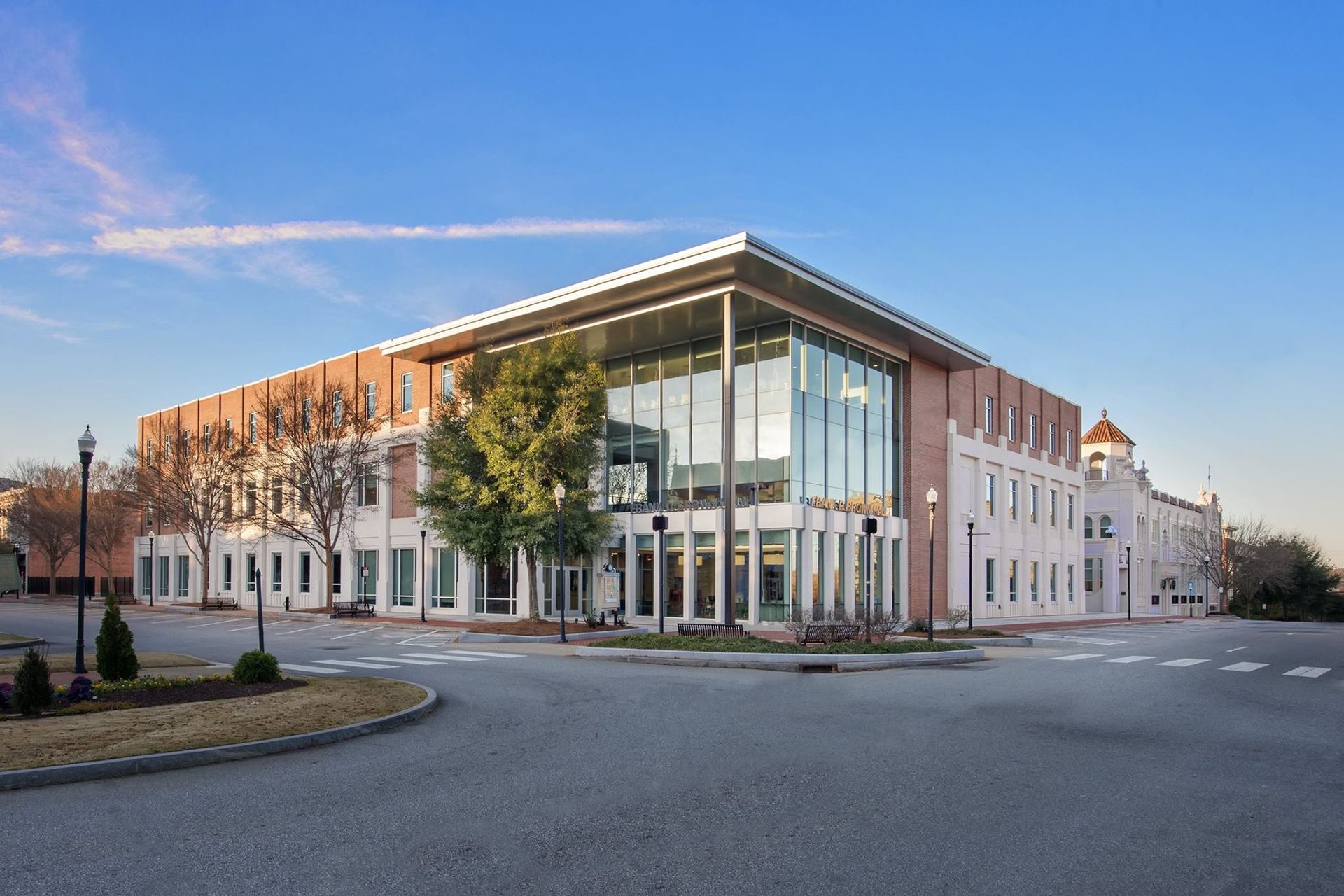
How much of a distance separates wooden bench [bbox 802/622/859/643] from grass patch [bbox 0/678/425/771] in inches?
476

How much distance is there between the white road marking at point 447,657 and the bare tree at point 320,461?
A: 2180 cm

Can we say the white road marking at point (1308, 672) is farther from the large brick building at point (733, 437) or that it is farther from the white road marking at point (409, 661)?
the white road marking at point (409, 661)

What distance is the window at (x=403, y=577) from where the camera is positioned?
157ft

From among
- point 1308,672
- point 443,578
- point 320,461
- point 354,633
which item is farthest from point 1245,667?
point 320,461

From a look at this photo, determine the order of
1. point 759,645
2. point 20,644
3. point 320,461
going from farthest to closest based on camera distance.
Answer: point 320,461 < point 20,644 < point 759,645

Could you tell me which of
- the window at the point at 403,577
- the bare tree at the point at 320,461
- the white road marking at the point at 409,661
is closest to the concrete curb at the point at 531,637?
the white road marking at the point at 409,661

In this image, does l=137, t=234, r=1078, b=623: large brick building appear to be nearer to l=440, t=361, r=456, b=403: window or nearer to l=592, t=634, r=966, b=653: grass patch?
l=440, t=361, r=456, b=403: window

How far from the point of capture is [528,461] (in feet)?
109

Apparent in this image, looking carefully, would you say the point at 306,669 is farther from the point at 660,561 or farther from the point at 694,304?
the point at 694,304

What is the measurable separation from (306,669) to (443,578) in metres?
25.8

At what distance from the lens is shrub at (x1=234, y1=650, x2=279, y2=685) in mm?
16031

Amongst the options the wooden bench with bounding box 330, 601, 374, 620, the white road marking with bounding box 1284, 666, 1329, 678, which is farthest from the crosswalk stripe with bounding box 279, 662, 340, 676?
the wooden bench with bounding box 330, 601, 374, 620

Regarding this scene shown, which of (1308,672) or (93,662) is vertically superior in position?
(93,662)

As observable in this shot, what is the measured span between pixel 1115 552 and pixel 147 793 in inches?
2771
